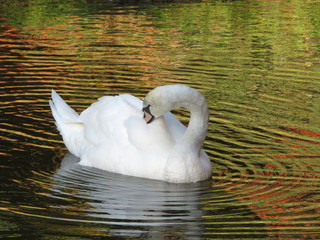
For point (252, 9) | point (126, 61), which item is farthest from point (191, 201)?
point (252, 9)

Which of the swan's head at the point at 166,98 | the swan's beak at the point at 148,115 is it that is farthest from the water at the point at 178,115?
the swan's head at the point at 166,98

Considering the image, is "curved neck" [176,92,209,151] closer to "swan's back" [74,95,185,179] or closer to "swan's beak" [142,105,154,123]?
"swan's back" [74,95,185,179]

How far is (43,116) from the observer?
36.0 ft

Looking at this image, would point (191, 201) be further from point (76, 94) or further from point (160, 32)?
point (160, 32)

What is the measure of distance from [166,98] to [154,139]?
47 cm

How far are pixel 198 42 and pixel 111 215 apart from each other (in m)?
10.0

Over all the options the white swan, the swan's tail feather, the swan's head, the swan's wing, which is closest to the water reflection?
the white swan

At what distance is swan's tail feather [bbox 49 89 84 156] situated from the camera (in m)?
9.59

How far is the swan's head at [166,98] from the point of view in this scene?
8445 millimetres

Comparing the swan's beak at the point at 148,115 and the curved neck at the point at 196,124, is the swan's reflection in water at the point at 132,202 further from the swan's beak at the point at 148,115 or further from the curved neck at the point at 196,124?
the swan's beak at the point at 148,115

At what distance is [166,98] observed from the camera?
8461mm

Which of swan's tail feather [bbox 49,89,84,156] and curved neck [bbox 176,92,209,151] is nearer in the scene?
curved neck [bbox 176,92,209,151]

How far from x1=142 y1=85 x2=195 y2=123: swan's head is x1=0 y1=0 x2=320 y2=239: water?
766mm

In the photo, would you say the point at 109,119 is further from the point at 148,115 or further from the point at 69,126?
the point at 69,126
